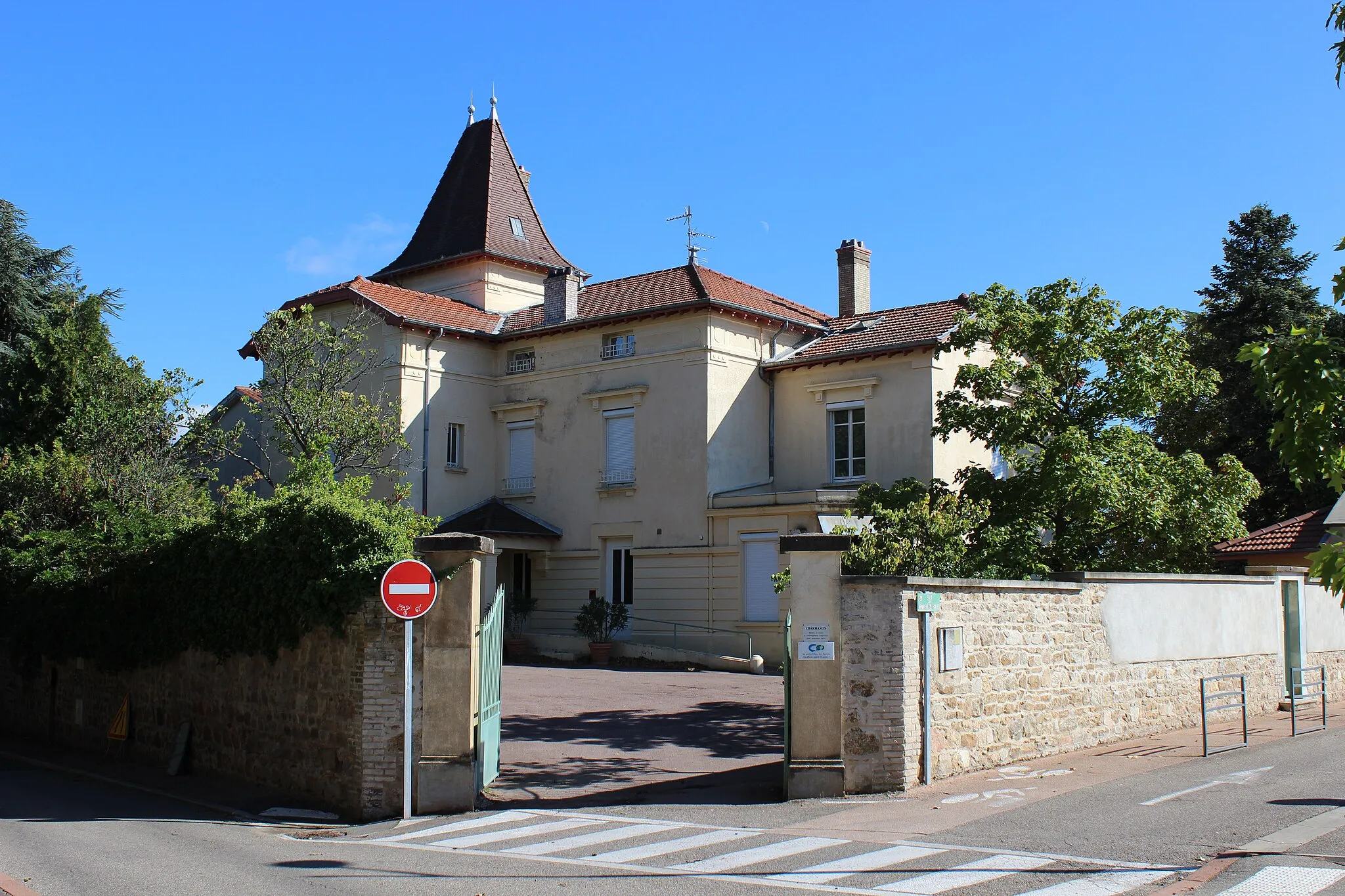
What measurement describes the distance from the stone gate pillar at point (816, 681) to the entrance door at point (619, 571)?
19205mm

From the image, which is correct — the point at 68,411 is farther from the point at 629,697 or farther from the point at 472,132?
the point at 472,132

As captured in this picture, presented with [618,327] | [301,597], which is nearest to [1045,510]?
[301,597]

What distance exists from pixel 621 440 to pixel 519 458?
3623 mm

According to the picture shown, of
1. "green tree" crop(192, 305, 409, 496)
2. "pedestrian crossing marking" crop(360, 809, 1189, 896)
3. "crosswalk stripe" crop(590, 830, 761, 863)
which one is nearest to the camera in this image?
"pedestrian crossing marking" crop(360, 809, 1189, 896)

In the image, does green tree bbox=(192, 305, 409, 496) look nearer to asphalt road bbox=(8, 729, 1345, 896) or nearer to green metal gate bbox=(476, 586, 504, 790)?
green metal gate bbox=(476, 586, 504, 790)

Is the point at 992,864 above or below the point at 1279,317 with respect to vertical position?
below

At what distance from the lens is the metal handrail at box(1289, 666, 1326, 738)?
16.8 m

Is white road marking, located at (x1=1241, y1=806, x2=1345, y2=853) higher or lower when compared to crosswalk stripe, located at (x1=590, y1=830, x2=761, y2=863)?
higher

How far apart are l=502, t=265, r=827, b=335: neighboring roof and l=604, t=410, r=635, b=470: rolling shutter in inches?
106

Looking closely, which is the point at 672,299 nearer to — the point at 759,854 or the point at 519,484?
the point at 519,484

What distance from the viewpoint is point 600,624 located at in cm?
3012

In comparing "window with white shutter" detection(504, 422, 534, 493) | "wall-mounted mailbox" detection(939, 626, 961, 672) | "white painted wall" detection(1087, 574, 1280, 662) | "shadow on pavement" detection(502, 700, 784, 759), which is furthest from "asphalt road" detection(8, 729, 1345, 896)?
"window with white shutter" detection(504, 422, 534, 493)

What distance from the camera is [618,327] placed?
32.0m

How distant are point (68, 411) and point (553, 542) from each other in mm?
12365
